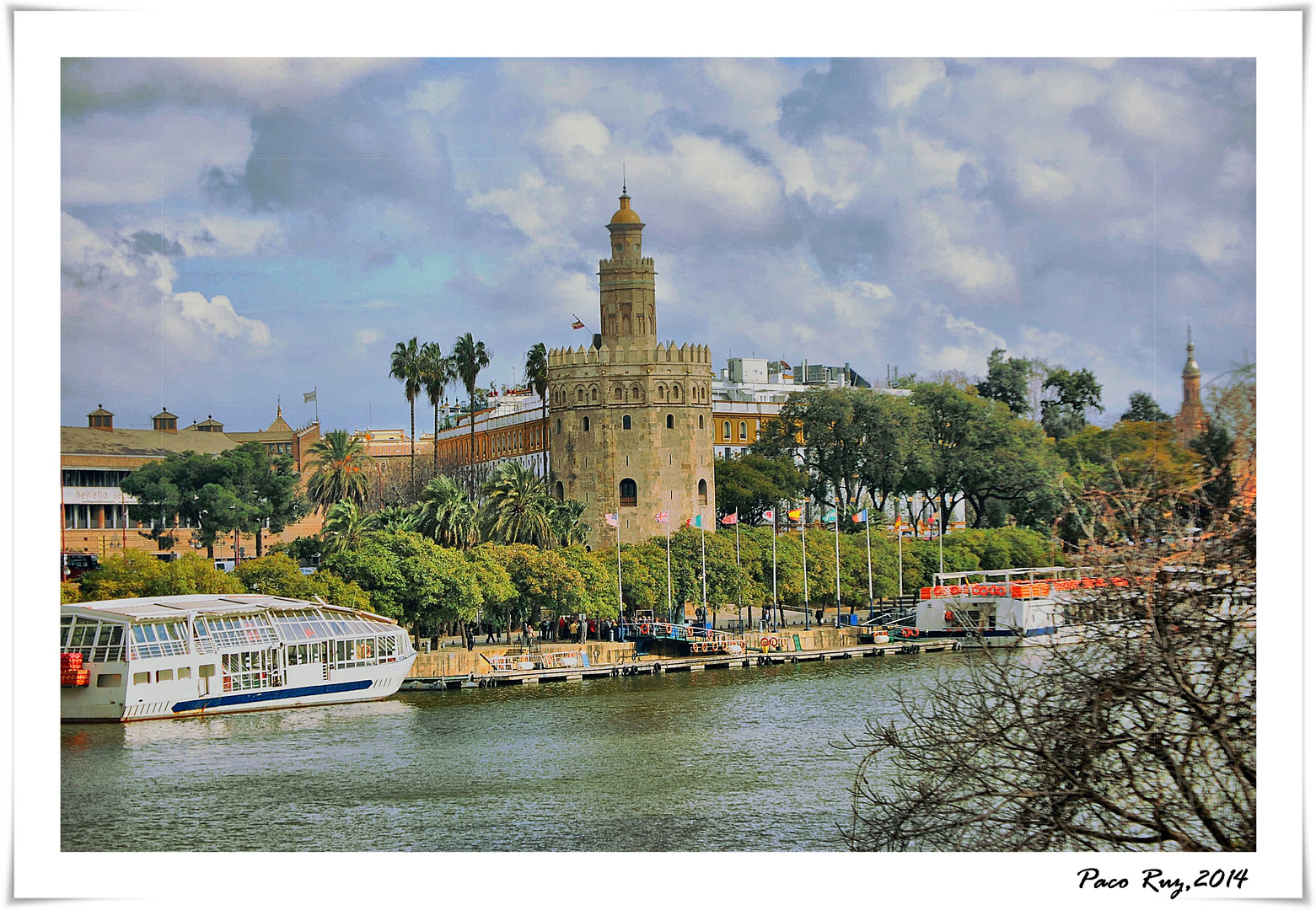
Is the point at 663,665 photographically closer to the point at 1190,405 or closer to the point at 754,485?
the point at 754,485

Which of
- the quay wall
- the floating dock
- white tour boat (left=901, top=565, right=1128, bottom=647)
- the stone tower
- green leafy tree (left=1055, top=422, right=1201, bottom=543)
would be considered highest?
the stone tower

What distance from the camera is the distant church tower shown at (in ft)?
46.0

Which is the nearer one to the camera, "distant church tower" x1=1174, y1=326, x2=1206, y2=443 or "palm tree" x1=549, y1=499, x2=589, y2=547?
"distant church tower" x1=1174, y1=326, x2=1206, y2=443

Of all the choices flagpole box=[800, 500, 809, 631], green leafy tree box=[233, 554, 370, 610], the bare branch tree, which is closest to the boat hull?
green leafy tree box=[233, 554, 370, 610]

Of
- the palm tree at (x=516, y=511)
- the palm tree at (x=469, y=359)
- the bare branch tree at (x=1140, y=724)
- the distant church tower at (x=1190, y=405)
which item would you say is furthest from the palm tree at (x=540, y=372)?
the bare branch tree at (x=1140, y=724)

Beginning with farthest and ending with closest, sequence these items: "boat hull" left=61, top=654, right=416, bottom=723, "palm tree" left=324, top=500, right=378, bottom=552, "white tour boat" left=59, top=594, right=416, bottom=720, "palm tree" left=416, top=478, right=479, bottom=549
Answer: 1. "palm tree" left=416, top=478, right=479, bottom=549
2. "palm tree" left=324, top=500, right=378, bottom=552
3. "boat hull" left=61, top=654, right=416, bottom=723
4. "white tour boat" left=59, top=594, right=416, bottom=720

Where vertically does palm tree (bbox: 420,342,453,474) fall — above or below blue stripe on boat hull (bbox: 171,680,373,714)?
above

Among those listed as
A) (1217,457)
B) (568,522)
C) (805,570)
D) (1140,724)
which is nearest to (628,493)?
(568,522)

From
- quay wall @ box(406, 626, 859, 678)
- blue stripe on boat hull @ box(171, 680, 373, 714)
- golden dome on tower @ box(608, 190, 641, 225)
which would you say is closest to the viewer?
blue stripe on boat hull @ box(171, 680, 373, 714)

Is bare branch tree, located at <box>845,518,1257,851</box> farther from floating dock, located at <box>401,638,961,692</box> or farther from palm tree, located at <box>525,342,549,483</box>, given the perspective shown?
palm tree, located at <box>525,342,549,483</box>

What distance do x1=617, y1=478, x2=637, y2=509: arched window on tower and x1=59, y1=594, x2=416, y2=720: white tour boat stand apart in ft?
53.7

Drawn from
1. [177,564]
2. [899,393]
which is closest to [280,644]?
[177,564]

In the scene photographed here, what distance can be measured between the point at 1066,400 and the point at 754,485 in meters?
11.4
